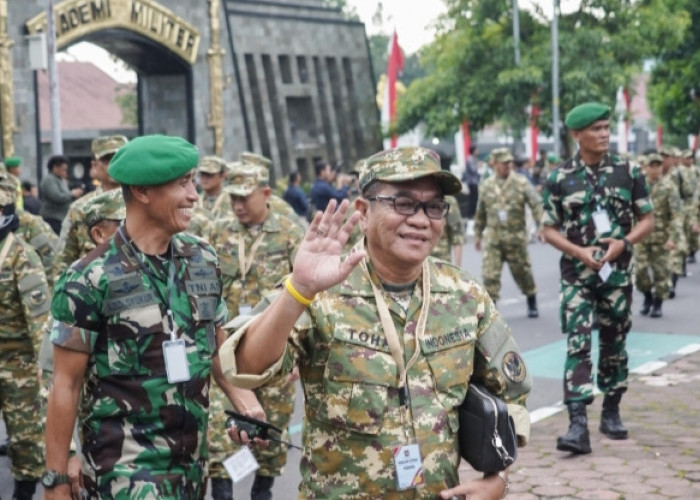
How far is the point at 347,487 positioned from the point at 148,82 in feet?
84.1

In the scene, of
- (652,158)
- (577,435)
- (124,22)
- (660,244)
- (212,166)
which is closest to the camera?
(577,435)

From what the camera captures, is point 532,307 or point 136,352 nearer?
point 136,352

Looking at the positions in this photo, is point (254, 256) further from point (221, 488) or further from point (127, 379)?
point (127, 379)

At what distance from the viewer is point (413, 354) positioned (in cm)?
383

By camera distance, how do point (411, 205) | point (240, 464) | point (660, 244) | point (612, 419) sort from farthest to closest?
point (660, 244), point (612, 419), point (240, 464), point (411, 205)

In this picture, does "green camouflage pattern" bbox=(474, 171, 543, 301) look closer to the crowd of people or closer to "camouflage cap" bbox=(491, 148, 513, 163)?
"camouflage cap" bbox=(491, 148, 513, 163)

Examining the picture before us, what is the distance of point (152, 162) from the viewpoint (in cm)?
431

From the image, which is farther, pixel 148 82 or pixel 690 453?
pixel 148 82

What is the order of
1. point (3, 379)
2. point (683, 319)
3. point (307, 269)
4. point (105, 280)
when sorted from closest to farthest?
point (307, 269) → point (105, 280) → point (3, 379) → point (683, 319)

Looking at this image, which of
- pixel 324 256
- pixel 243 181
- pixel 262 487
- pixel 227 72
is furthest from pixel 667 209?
pixel 227 72

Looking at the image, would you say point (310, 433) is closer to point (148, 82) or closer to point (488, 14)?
Answer: point (148, 82)

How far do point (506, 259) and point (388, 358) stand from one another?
11.7 meters

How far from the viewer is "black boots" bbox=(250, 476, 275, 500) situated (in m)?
7.07

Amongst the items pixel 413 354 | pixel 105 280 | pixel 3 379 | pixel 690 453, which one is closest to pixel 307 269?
pixel 413 354
